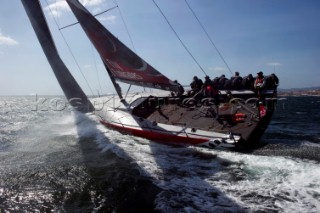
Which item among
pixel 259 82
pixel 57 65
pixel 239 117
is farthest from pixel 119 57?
pixel 259 82

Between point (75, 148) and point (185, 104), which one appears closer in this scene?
point (75, 148)

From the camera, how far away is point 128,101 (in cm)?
1630

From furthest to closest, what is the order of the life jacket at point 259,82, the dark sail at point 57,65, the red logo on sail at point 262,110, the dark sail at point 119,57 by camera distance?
the dark sail at point 57,65 → the life jacket at point 259,82 → the dark sail at point 119,57 → the red logo on sail at point 262,110

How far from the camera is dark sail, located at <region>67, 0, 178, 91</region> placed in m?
12.4

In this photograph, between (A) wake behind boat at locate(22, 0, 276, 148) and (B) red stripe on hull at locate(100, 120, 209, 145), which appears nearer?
(A) wake behind boat at locate(22, 0, 276, 148)

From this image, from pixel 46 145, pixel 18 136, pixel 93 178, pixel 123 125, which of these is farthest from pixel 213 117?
pixel 18 136

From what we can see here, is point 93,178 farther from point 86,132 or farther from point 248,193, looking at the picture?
point 86,132

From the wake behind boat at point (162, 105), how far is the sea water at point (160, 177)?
0.63 m

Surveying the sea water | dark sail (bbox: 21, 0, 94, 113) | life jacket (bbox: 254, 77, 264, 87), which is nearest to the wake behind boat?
dark sail (bbox: 21, 0, 94, 113)

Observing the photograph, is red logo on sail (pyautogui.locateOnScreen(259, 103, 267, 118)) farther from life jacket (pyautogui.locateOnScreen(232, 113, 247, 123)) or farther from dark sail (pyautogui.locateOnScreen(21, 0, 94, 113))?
dark sail (pyautogui.locateOnScreen(21, 0, 94, 113))

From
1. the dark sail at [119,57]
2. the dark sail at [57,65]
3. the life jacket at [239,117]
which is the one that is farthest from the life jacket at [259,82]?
the dark sail at [57,65]

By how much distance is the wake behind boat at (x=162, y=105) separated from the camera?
1087 cm

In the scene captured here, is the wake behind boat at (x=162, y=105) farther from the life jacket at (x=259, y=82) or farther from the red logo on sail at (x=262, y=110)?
the life jacket at (x=259, y=82)

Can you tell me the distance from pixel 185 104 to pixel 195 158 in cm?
464
